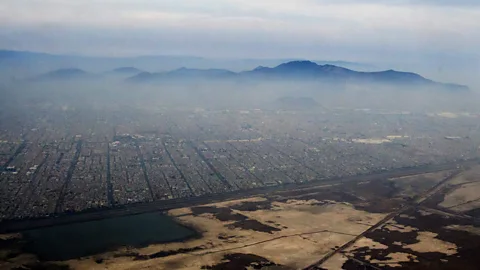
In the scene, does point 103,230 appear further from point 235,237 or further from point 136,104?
point 136,104

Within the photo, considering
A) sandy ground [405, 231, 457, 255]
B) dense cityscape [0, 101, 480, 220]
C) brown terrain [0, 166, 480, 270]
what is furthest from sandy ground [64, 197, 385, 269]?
dense cityscape [0, 101, 480, 220]

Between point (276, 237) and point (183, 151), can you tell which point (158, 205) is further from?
point (183, 151)

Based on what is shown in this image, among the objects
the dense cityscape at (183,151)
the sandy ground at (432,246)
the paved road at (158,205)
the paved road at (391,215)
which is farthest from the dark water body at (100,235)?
the sandy ground at (432,246)

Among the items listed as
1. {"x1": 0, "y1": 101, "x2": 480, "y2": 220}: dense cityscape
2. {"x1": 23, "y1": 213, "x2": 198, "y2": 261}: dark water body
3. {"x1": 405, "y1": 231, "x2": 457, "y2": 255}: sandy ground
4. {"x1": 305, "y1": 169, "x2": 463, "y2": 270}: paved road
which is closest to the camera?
{"x1": 305, "y1": 169, "x2": 463, "y2": 270}: paved road

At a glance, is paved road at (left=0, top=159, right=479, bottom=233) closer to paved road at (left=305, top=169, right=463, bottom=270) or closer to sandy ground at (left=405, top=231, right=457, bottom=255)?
paved road at (left=305, top=169, right=463, bottom=270)

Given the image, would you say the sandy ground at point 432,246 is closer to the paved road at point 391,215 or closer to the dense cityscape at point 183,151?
the paved road at point 391,215

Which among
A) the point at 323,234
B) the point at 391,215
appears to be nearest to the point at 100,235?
the point at 323,234

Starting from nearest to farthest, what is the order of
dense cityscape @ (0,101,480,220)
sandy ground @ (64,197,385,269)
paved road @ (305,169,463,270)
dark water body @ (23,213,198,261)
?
sandy ground @ (64,197,385,269)
paved road @ (305,169,463,270)
dark water body @ (23,213,198,261)
dense cityscape @ (0,101,480,220)
